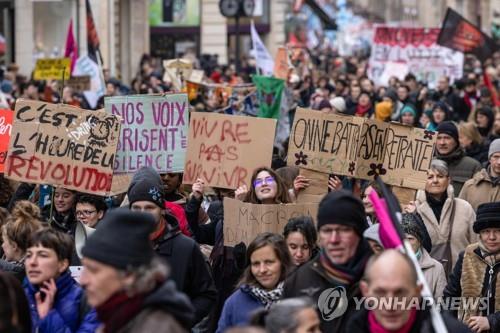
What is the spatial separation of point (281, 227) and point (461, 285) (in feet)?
4.50

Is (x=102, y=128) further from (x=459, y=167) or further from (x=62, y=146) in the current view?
(x=459, y=167)

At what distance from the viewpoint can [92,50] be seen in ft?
73.4

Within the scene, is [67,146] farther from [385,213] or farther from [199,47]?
[199,47]

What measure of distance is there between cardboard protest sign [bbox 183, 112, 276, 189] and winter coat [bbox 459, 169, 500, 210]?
5.03 ft

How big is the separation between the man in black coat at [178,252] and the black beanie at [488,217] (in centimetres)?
162

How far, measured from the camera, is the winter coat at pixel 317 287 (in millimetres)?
6227

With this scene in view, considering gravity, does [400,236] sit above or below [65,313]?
above

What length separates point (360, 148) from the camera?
1066cm

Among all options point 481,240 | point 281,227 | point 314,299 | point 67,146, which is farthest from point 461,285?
point 67,146

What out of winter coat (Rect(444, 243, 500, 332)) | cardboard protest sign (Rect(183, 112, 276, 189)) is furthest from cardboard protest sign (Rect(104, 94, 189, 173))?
winter coat (Rect(444, 243, 500, 332))

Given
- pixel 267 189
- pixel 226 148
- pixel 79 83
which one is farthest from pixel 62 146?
pixel 79 83

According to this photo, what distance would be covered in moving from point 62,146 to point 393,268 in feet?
15.5

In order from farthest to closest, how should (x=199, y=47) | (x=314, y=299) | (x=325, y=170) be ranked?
(x=199, y=47)
(x=325, y=170)
(x=314, y=299)

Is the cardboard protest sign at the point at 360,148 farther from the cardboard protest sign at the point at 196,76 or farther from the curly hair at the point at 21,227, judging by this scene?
the cardboard protest sign at the point at 196,76
